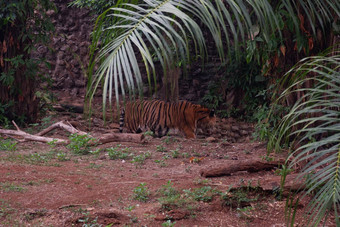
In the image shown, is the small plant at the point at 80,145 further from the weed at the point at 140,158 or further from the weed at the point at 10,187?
the weed at the point at 10,187

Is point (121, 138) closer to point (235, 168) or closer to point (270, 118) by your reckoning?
point (270, 118)

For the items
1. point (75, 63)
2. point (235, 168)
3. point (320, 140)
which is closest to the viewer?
point (320, 140)

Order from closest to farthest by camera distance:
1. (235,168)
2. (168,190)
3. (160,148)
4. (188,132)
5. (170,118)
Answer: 1. (168,190)
2. (235,168)
3. (160,148)
4. (188,132)
5. (170,118)

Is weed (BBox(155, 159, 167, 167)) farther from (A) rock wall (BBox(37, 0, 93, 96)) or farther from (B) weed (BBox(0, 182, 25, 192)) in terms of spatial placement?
(A) rock wall (BBox(37, 0, 93, 96))

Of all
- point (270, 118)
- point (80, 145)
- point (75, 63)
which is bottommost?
point (80, 145)

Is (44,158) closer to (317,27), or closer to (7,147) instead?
(7,147)

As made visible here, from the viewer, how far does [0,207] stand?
3.20 metres

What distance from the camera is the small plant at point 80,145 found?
5.47 m

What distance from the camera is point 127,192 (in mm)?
3717

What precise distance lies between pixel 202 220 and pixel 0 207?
1.56 meters

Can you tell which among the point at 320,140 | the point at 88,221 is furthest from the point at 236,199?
the point at 320,140

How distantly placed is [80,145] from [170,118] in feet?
10.1

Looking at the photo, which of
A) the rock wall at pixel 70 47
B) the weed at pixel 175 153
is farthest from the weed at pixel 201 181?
the rock wall at pixel 70 47

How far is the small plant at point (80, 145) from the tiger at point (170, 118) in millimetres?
2547
